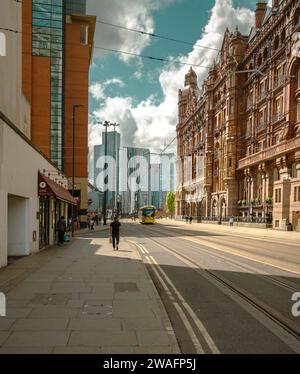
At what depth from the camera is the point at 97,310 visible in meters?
8.41

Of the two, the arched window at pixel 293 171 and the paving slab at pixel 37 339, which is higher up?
the arched window at pixel 293 171

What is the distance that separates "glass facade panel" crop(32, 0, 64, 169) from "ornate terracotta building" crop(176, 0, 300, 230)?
1124 inches

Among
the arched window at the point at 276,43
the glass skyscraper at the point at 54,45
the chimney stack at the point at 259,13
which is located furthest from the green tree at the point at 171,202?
the arched window at the point at 276,43

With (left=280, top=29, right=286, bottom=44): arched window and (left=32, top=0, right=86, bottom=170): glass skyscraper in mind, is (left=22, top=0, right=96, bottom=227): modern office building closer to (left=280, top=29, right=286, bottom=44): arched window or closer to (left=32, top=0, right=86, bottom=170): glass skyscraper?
(left=32, top=0, right=86, bottom=170): glass skyscraper

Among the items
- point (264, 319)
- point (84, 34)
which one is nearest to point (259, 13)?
point (84, 34)

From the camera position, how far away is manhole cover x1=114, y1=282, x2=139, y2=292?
10766 millimetres

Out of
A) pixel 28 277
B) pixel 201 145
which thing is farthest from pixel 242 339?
pixel 201 145

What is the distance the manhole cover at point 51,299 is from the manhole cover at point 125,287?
1.40 meters

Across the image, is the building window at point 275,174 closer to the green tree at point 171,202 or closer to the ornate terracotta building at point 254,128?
the ornate terracotta building at point 254,128

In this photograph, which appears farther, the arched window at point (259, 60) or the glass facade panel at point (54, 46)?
the arched window at point (259, 60)

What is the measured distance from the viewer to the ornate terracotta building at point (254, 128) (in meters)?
54.1

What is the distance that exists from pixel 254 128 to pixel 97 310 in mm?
65030

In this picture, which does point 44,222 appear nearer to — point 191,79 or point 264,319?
point 264,319

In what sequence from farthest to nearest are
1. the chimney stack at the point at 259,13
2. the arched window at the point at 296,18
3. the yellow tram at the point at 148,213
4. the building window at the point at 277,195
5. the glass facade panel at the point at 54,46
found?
the yellow tram at the point at 148,213 < the chimney stack at the point at 259,13 < the glass facade panel at the point at 54,46 < the arched window at the point at 296,18 < the building window at the point at 277,195
